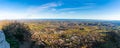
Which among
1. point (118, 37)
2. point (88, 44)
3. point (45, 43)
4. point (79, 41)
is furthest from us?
point (118, 37)

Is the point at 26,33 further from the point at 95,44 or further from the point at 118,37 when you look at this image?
the point at 118,37

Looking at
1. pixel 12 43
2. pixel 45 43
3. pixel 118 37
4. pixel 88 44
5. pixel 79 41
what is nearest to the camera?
pixel 12 43

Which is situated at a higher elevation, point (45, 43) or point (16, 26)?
point (16, 26)

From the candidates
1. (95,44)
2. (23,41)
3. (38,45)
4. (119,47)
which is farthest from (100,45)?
(23,41)

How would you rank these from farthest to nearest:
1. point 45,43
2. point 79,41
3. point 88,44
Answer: point 79,41
point 88,44
point 45,43

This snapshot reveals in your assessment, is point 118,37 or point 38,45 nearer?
point 38,45

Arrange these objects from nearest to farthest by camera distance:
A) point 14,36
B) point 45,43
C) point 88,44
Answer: point 14,36, point 45,43, point 88,44

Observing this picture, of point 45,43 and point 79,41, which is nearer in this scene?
point 45,43

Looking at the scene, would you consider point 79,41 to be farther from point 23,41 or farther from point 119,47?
point 23,41


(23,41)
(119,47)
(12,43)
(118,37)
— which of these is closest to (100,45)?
(119,47)

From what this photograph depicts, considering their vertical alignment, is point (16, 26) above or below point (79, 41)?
above
